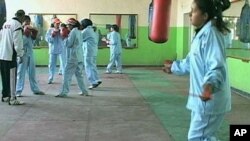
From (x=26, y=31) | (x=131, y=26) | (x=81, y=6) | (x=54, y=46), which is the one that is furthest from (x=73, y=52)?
(x=131, y=26)

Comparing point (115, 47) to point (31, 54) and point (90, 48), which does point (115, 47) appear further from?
point (31, 54)

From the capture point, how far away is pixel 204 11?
3.07 metres

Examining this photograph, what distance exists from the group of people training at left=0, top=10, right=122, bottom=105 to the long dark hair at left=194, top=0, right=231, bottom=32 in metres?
5.26

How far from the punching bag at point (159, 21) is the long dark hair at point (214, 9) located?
973 mm

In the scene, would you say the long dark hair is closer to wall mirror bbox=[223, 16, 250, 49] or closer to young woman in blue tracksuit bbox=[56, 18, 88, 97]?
young woman in blue tracksuit bbox=[56, 18, 88, 97]

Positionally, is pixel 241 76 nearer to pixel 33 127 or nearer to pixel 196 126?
pixel 33 127

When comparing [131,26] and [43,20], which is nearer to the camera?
[43,20]

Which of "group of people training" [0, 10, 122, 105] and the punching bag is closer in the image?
the punching bag

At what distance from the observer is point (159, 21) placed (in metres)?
4.08

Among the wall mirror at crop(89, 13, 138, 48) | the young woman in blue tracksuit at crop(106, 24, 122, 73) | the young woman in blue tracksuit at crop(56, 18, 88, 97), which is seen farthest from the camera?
the wall mirror at crop(89, 13, 138, 48)

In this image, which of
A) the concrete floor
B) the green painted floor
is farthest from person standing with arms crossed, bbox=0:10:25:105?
the green painted floor

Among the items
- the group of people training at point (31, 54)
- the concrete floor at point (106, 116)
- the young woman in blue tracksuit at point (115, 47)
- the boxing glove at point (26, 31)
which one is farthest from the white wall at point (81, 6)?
the boxing glove at point (26, 31)

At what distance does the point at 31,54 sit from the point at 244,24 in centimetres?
497

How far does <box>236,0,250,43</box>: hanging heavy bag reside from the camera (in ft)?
30.2
